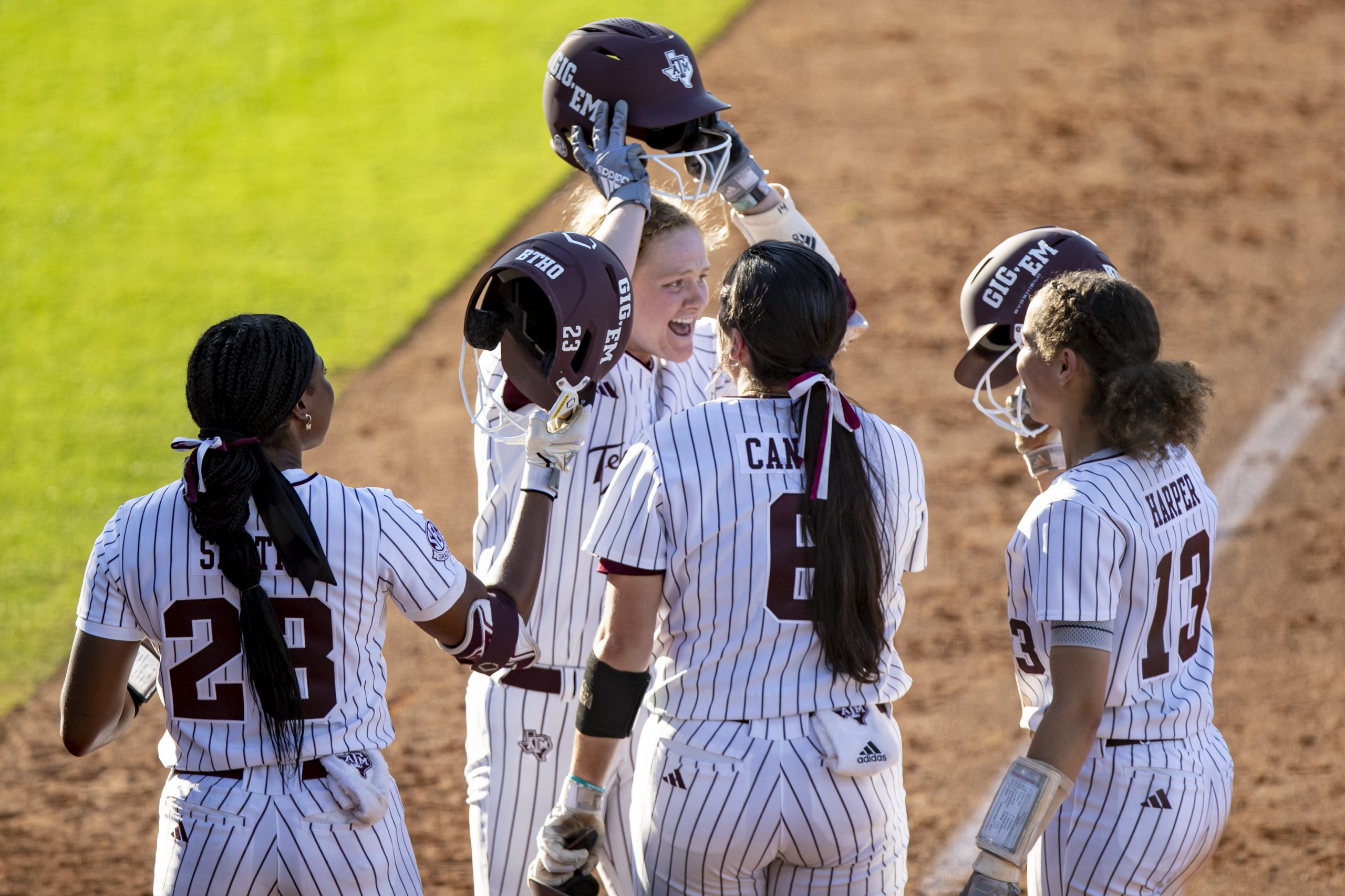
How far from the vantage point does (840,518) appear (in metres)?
2.26

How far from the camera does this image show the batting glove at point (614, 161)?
298 cm

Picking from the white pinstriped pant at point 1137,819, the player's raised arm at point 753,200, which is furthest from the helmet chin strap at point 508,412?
the white pinstriped pant at point 1137,819

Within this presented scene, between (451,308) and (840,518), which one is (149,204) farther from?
(840,518)

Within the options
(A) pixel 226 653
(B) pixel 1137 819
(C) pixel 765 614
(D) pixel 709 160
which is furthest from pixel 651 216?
(B) pixel 1137 819

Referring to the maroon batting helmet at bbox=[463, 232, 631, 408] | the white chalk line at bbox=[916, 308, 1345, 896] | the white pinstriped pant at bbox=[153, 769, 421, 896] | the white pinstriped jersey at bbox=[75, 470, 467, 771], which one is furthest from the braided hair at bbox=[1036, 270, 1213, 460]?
the white chalk line at bbox=[916, 308, 1345, 896]

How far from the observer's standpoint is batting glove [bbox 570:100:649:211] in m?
2.98

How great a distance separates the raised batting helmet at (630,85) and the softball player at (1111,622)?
0.99 meters

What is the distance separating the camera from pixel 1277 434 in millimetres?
6922

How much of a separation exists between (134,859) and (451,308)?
4959 millimetres

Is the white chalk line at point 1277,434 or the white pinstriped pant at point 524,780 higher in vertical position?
the white chalk line at point 1277,434

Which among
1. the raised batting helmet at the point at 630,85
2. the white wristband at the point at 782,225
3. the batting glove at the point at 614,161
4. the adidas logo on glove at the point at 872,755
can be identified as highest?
the raised batting helmet at the point at 630,85

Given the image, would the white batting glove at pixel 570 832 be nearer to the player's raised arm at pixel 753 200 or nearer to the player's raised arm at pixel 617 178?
the player's raised arm at pixel 617 178

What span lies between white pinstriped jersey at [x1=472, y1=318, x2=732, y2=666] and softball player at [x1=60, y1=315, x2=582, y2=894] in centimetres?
79

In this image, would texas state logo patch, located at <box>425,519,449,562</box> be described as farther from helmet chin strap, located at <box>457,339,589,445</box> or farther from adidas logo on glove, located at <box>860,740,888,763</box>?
adidas logo on glove, located at <box>860,740,888,763</box>
